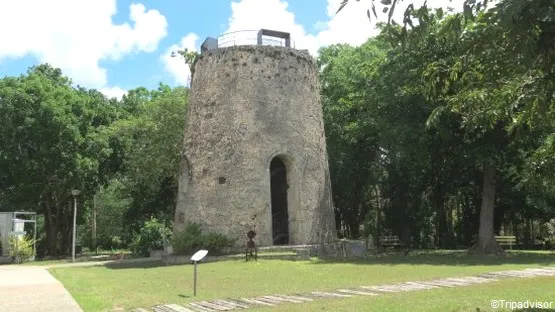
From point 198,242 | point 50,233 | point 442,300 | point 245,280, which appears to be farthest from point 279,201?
point 442,300

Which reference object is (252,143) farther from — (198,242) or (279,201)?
(279,201)

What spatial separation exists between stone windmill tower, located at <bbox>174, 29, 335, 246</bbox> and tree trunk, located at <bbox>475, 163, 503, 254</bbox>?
6.01m

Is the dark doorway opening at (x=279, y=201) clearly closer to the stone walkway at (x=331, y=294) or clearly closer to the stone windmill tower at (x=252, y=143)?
the stone windmill tower at (x=252, y=143)

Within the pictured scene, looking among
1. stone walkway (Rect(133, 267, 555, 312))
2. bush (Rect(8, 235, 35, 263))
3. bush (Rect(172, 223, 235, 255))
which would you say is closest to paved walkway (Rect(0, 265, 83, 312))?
stone walkway (Rect(133, 267, 555, 312))

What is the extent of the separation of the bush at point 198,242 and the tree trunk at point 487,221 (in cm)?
1014

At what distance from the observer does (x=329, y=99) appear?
28922 mm

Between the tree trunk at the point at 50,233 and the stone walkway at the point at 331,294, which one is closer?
the stone walkway at the point at 331,294

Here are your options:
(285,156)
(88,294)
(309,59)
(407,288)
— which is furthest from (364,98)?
(88,294)

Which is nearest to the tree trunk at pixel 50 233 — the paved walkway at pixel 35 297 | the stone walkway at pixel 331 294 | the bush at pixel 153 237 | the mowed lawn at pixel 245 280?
the bush at pixel 153 237

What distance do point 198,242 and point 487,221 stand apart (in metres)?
11.7

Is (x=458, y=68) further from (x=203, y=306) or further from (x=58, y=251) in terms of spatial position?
(x=58, y=251)

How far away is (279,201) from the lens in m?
25.5

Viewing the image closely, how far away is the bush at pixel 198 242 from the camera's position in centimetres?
1898

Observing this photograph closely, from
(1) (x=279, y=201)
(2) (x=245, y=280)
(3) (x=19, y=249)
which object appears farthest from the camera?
(1) (x=279, y=201)
